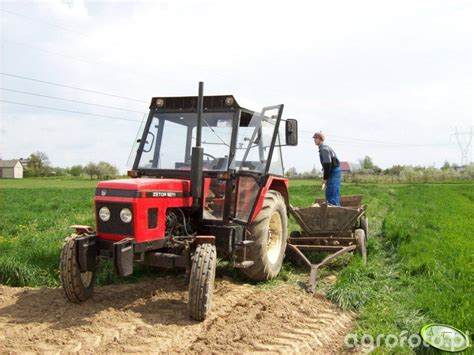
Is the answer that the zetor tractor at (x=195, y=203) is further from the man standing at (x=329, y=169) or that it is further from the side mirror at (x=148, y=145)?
the man standing at (x=329, y=169)

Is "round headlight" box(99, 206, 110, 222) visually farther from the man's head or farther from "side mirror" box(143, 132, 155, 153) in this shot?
the man's head

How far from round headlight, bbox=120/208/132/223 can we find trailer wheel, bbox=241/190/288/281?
175 cm

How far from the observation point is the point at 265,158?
6.23m

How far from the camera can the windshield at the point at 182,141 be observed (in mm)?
5551

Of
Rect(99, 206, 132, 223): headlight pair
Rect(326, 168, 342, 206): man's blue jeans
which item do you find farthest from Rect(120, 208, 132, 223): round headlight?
Rect(326, 168, 342, 206): man's blue jeans

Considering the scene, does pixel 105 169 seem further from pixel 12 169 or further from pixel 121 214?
pixel 121 214

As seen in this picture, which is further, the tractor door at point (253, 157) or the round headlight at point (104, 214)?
the tractor door at point (253, 157)

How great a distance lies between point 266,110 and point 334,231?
7.90 ft

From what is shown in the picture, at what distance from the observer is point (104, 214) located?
185 inches

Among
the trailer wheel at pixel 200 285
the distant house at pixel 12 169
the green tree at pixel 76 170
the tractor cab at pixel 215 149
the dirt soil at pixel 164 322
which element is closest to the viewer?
the dirt soil at pixel 164 322

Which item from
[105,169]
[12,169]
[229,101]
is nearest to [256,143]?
[229,101]

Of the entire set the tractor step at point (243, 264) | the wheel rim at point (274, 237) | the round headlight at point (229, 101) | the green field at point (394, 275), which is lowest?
the green field at point (394, 275)

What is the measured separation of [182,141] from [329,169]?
3.35m

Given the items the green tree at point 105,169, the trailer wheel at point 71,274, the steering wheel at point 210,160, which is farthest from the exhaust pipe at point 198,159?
the green tree at point 105,169
